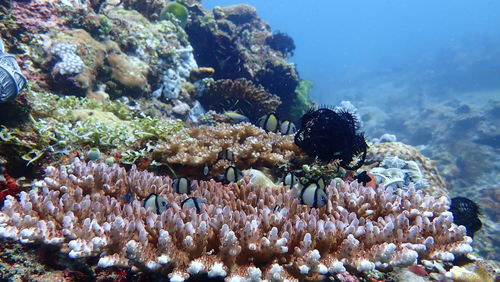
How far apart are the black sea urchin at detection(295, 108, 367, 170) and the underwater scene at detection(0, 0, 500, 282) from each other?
0.08 feet

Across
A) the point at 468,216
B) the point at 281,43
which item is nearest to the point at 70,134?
the point at 468,216

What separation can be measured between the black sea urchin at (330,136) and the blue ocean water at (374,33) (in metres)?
46.9

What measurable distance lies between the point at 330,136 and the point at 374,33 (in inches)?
6400

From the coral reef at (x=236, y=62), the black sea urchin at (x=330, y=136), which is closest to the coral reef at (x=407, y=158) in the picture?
the black sea urchin at (x=330, y=136)

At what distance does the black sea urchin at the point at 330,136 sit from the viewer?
4.82 m

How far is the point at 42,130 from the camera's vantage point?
465 centimetres

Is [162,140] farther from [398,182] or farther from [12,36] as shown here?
[12,36]

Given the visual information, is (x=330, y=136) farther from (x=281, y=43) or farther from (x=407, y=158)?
(x=281, y=43)

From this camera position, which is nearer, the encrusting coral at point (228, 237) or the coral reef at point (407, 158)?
the encrusting coral at point (228, 237)

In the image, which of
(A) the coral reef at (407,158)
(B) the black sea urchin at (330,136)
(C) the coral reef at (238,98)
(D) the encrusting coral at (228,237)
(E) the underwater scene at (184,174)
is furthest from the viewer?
(C) the coral reef at (238,98)

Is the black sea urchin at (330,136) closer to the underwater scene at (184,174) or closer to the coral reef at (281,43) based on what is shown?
the underwater scene at (184,174)

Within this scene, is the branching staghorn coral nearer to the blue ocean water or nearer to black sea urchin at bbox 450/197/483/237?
black sea urchin at bbox 450/197/483/237

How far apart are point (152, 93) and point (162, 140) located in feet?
13.9

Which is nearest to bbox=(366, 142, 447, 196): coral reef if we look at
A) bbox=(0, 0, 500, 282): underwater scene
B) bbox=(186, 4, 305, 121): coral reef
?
bbox=(0, 0, 500, 282): underwater scene
